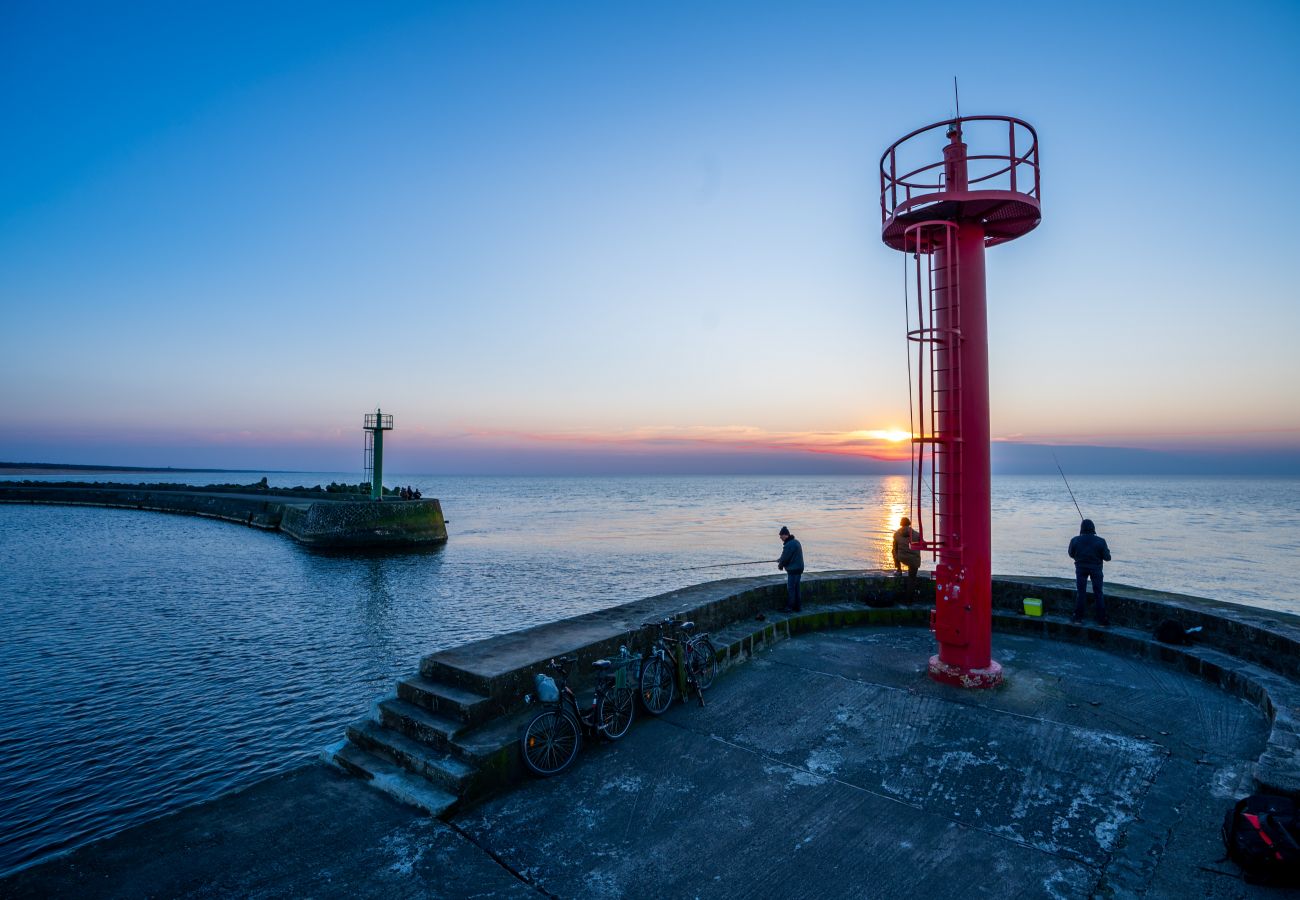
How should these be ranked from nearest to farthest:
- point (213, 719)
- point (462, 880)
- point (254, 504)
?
point (462, 880), point (213, 719), point (254, 504)

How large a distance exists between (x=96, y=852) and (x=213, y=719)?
7406mm

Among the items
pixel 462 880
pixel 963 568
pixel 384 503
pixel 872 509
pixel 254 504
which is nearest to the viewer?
pixel 462 880

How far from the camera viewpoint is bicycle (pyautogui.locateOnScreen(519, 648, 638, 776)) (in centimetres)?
593

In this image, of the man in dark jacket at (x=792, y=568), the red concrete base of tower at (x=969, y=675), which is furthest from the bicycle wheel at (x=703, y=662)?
the red concrete base of tower at (x=969, y=675)

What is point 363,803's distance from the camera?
545 cm

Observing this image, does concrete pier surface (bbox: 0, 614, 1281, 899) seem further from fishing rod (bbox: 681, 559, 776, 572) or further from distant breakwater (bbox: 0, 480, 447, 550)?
distant breakwater (bbox: 0, 480, 447, 550)

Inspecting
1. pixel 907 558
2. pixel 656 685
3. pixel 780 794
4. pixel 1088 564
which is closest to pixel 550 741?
pixel 656 685

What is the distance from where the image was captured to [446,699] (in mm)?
6133

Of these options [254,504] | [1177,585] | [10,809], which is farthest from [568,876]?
[254,504]

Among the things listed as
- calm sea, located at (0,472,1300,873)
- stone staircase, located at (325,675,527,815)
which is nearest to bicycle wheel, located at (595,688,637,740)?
stone staircase, located at (325,675,527,815)

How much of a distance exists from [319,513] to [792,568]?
34.4 meters

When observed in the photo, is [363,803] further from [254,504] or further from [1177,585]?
[254,504]

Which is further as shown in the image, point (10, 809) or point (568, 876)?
point (10, 809)

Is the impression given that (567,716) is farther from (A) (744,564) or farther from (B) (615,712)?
(A) (744,564)
